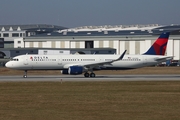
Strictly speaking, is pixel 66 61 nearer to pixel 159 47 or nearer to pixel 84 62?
pixel 84 62

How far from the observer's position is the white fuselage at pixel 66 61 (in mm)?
61094

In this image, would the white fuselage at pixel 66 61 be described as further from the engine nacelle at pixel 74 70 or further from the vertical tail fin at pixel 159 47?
the engine nacelle at pixel 74 70

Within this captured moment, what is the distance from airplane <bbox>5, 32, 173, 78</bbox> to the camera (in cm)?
6109
